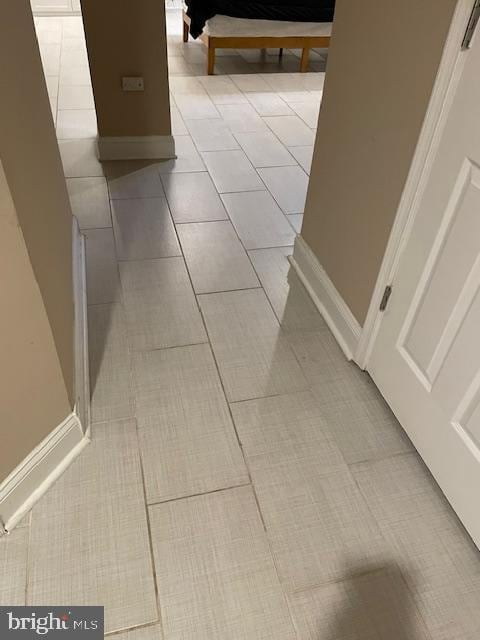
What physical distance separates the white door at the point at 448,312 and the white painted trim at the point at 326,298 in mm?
253

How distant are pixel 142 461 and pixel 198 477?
7.1 inches

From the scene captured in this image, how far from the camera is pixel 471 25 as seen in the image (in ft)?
3.59

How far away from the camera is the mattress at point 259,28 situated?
454 cm

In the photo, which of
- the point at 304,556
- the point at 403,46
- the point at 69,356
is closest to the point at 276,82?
the point at 403,46

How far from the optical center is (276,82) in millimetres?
4762

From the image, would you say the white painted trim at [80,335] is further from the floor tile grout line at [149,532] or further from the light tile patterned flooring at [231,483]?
the floor tile grout line at [149,532]

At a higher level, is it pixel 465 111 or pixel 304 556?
pixel 465 111

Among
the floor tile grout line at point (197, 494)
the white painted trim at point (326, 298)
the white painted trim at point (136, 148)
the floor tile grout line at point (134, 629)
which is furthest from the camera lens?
the white painted trim at point (136, 148)

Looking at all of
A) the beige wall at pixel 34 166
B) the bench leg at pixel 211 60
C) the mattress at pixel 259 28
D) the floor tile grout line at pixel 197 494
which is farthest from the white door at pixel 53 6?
the floor tile grout line at pixel 197 494

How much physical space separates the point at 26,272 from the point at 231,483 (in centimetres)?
83

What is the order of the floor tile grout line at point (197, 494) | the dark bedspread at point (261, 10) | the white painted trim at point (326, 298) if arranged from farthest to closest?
the dark bedspread at point (261, 10) < the white painted trim at point (326, 298) < the floor tile grout line at point (197, 494)

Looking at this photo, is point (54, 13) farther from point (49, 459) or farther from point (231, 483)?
point (231, 483)

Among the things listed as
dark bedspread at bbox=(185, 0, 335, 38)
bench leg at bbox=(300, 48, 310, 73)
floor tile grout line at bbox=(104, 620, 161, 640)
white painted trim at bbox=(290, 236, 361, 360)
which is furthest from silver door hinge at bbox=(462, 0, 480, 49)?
bench leg at bbox=(300, 48, 310, 73)

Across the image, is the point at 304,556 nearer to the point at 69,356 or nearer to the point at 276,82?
the point at 69,356
